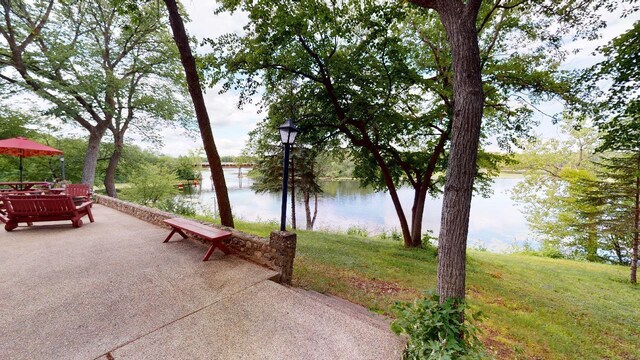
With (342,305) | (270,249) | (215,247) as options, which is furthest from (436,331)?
(215,247)

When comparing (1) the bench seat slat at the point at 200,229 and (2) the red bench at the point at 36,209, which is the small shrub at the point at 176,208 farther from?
(1) the bench seat slat at the point at 200,229

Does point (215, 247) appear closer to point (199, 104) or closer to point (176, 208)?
point (199, 104)

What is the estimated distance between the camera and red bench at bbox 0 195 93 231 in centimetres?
536

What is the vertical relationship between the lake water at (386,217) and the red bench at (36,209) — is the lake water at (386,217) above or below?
below

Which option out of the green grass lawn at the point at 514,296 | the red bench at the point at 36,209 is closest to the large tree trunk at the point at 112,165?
the red bench at the point at 36,209

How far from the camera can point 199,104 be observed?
530cm

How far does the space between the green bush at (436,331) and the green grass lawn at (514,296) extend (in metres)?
1.54

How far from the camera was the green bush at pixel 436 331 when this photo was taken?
1858 mm

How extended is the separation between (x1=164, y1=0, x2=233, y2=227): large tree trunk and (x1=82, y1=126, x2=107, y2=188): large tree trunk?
11390mm

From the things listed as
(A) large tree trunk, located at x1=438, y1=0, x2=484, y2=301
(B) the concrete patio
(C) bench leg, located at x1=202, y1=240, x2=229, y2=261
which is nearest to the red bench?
(B) the concrete patio

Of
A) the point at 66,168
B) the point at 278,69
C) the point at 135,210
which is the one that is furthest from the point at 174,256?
the point at 66,168

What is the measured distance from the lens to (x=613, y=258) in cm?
1387

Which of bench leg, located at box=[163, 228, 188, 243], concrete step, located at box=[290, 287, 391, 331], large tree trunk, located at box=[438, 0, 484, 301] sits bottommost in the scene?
concrete step, located at box=[290, 287, 391, 331]

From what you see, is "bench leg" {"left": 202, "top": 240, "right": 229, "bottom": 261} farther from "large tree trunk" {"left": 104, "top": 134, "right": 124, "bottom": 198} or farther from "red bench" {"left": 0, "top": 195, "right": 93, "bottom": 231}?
"large tree trunk" {"left": 104, "top": 134, "right": 124, "bottom": 198}
